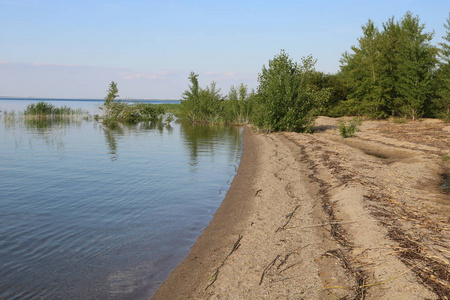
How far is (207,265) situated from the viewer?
645 centimetres

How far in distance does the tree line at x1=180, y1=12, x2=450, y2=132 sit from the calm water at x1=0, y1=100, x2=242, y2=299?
48.5ft

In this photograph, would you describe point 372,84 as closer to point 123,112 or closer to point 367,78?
point 367,78

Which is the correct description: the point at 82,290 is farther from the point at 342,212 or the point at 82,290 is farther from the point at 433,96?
the point at 433,96

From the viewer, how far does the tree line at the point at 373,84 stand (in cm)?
3186

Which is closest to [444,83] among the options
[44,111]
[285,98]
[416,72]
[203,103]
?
[416,72]

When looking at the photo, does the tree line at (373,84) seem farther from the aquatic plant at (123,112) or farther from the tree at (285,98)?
the aquatic plant at (123,112)

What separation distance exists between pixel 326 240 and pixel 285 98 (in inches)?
997

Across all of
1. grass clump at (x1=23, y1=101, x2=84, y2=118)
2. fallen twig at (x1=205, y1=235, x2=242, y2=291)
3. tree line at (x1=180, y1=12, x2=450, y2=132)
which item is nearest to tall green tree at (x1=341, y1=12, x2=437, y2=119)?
tree line at (x1=180, y1=12, x2=450, y2=132)

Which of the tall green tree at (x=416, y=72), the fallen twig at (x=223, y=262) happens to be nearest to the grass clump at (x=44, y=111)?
the tall green tree at (x=416, y=72)

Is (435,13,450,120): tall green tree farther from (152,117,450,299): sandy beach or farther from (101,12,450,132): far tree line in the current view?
(152,117,450,299): sandy beach

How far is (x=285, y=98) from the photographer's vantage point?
31406 mm

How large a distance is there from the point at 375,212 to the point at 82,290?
6104 millimetres

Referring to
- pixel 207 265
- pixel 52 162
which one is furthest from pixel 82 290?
pixel 52 162

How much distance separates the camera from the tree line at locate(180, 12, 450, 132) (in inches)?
1254
